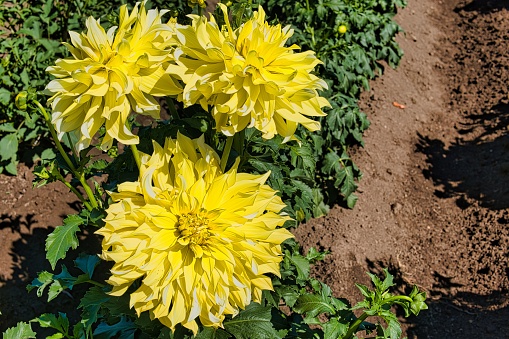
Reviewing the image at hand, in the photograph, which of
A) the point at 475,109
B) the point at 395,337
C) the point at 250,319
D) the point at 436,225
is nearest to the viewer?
the point at 250,319

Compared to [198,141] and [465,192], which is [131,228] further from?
[465,192]

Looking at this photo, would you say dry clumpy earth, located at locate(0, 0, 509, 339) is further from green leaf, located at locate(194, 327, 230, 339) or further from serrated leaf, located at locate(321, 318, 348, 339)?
A: green leaf, located at locate(194, 327, 230, 339)

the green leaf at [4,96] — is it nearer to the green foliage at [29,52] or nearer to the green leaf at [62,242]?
the green foliage at [29,52]

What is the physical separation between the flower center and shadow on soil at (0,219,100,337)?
7.55 ft

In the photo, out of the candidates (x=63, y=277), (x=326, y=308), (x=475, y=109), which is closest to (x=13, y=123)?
(x=63, y=277)

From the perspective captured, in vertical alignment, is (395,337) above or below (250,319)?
below

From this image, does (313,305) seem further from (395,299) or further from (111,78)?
(111,78)

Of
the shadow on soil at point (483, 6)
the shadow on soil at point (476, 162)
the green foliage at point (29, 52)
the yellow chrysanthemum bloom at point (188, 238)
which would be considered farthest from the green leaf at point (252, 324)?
the shadow on soil at point (483, 6)

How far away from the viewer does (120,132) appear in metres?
1.42

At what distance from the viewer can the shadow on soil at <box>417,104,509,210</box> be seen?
15.3 ft

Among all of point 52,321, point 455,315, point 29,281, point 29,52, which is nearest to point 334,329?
point 52,321

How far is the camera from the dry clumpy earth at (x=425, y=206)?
3.78m

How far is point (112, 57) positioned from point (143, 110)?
0.49 ft

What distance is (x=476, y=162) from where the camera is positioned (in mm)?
5004
